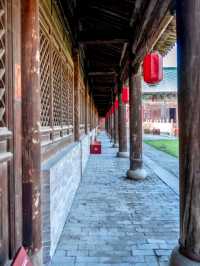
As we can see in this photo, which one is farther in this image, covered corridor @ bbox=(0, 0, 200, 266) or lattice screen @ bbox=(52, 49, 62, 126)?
lattice screen @ bbox=(52, 49, 62, 126)

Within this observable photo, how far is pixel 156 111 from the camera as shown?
40875 mm

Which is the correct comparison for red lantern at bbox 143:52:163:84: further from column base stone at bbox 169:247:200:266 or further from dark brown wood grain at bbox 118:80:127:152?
dark brown wood grain at bbox 118:80:127:152

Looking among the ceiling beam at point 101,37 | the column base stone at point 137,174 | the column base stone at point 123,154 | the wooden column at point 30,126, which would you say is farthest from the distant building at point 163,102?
the wooden column at point 30,126

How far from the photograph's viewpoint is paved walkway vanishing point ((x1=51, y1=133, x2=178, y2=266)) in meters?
2.88

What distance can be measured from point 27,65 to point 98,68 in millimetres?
9222

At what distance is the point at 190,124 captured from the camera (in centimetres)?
213

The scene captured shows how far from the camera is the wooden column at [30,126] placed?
222cm

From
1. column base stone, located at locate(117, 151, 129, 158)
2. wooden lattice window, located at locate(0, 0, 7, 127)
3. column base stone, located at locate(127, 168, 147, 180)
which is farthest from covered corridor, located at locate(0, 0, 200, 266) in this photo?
column base stone, located at locate(117, 151, 129, 158)

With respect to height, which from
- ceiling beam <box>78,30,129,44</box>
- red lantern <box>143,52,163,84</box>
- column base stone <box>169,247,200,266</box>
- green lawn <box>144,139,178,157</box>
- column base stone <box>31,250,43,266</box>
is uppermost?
ceiling beam <box>78,30,129,44</box>

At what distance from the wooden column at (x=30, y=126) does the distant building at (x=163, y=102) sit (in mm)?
14344

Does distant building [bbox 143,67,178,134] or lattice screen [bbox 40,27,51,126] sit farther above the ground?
distant building [bbox 143,67,178,134]

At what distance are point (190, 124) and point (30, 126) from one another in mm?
1249

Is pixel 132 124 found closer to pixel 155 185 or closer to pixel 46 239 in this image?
pixel 155 185

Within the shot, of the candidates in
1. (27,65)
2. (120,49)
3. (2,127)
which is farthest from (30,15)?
(120,49)
